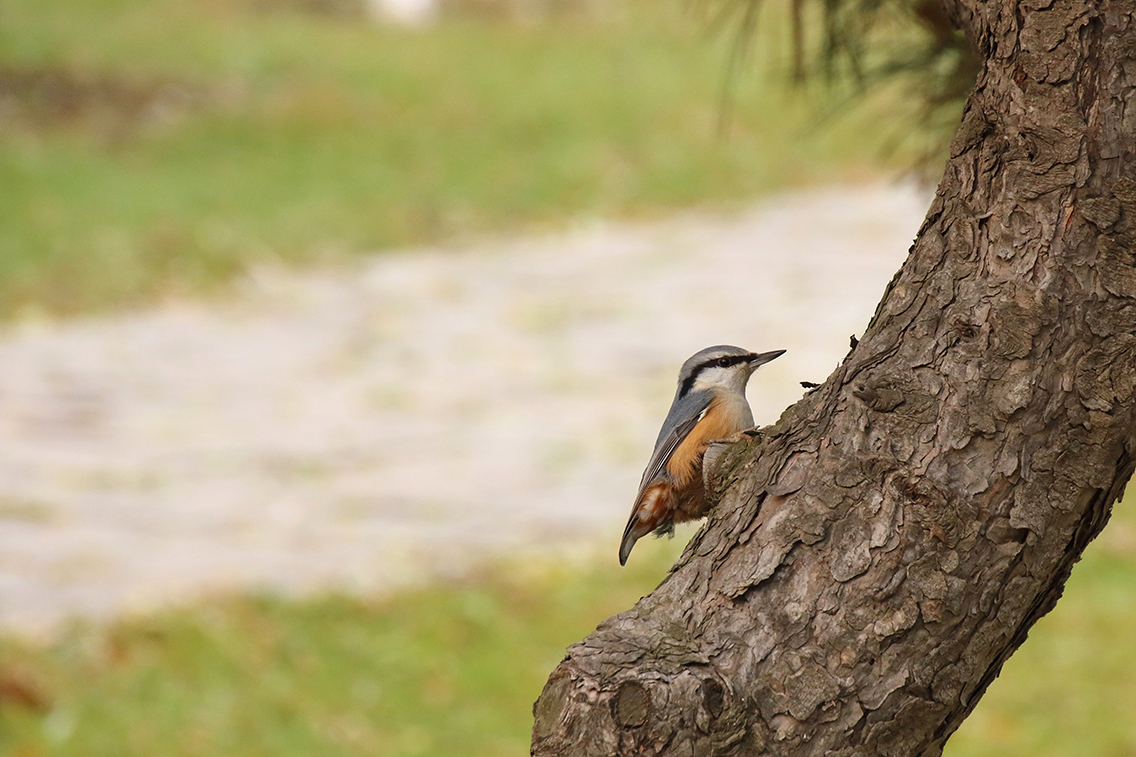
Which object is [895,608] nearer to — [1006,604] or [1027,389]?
[1006,604]

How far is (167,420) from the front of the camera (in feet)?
28.5

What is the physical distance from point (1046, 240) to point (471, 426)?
702 centimetres

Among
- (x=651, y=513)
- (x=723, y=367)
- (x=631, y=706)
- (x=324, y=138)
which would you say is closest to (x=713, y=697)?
(x=631, y=706)

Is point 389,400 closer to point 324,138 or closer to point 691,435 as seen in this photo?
point 324,138

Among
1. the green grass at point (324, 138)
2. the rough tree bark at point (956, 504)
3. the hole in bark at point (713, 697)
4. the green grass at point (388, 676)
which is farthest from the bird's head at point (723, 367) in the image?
the green grass at point (324, 138)

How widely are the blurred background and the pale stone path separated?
0.12ft

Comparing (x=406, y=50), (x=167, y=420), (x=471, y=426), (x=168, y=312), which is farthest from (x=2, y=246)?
(x=406, y=50)

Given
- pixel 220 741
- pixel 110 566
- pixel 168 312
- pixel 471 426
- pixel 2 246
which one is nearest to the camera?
pixel 220 741

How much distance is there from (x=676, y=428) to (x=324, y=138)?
1262 centimetres

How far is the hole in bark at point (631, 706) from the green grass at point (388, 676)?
139 inches

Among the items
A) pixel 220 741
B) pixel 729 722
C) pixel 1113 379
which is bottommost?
pixel 729 722

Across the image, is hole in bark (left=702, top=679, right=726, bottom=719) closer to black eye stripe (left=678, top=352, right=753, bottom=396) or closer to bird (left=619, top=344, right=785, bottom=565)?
bird (left=619, top=344, right=785, bottom=565)

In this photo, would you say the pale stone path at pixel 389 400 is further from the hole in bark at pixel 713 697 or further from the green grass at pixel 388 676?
the hole in bark at pixel 713 697

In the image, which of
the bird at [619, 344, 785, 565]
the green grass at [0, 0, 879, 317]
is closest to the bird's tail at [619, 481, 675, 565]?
the bird at [619, 344, 785, 565]
